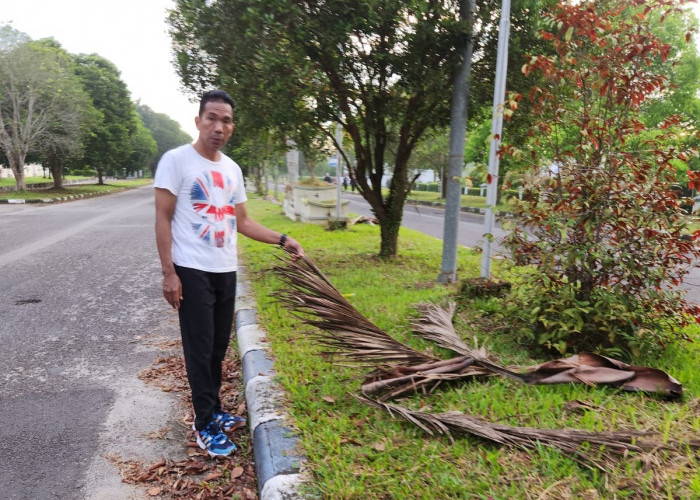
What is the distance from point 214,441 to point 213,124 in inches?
65.5

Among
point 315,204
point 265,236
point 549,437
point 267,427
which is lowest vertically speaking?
point 267,427

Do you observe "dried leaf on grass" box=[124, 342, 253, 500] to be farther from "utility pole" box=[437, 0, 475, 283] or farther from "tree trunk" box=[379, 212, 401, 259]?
"tree trunk" box=[379, 212, 401, 259]

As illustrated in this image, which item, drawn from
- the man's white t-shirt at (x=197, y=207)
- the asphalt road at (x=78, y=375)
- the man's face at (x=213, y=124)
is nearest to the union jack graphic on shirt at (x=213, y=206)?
the man's white t-shirt at (x=197, y=207)

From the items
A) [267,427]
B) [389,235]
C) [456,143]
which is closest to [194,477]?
[267,427]

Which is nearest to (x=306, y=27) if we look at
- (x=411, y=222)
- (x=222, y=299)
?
(x=222, y=299)

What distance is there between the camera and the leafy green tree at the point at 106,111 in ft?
111

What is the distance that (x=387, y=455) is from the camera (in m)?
2.27

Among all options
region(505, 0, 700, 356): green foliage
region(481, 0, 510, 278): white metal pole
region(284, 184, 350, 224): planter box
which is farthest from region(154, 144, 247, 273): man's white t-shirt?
region(284, 184, 350, 224): planter box

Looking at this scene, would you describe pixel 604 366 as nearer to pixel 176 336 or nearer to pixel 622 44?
pixel 622 44

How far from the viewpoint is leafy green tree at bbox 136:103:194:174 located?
301ft

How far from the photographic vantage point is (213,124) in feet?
8.36

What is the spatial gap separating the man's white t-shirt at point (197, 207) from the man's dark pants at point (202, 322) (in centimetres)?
8

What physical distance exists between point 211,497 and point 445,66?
5.22m

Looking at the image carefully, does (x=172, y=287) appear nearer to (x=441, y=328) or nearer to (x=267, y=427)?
(x=267, y=427)
